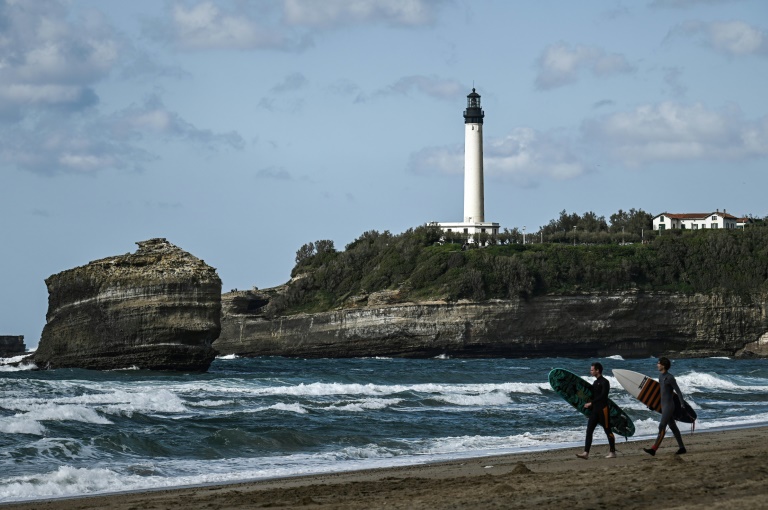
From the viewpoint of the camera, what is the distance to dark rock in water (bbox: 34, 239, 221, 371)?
42750mm

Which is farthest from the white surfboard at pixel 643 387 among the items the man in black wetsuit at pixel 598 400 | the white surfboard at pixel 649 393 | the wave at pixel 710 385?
the wave at pixel 710 385

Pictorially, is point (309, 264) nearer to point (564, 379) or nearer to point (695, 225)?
point (695, 225)

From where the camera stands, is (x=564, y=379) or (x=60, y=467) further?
(x=564, y=379)

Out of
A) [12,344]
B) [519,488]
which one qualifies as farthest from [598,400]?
[12,344]

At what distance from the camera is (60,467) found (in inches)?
667

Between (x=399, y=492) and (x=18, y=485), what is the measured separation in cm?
575

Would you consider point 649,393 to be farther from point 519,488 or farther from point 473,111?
point 473,111

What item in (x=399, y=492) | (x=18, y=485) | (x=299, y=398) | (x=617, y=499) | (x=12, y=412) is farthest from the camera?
(x=299, y=398)

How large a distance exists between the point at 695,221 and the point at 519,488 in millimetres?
99928

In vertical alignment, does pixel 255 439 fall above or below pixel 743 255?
below

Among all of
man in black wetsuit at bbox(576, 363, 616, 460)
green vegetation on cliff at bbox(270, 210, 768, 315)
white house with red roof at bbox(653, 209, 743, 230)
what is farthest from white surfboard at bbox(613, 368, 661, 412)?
white house with red roof at bbox(653, 209, 743, 230)

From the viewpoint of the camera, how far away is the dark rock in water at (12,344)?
2685 inches

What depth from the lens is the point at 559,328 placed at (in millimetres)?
86125

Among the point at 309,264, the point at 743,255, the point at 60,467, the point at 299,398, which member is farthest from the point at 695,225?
the point at 60,467
